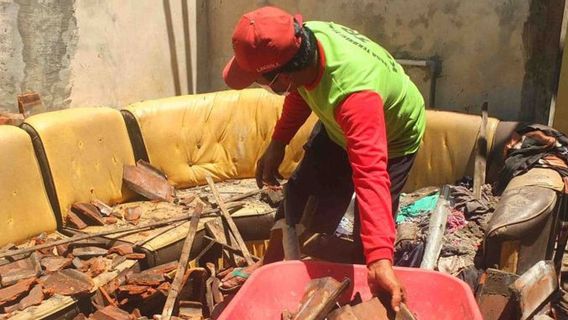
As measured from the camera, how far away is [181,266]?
3686 mm

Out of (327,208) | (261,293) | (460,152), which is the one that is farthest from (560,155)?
(261,293)

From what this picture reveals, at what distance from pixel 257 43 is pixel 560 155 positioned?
2971 mm

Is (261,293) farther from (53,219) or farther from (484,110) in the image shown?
(484,110)

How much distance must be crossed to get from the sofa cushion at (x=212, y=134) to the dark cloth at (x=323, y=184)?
2363mm

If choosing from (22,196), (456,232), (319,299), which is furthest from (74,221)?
(319,299)

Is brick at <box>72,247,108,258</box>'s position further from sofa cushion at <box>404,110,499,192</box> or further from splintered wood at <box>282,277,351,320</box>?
sofa cushion at <box>404,110,499,192</box>

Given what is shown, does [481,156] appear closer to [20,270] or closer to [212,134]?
[212,134]

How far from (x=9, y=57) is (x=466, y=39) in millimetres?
3650

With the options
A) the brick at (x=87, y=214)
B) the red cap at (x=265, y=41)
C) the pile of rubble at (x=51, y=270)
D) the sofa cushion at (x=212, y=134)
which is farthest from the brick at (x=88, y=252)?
the red cap at (x=265, y=41)

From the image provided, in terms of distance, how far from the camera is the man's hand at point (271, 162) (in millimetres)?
2855

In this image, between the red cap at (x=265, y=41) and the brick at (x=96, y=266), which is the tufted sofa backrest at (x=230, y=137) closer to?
the brick at (x=96, y=266)

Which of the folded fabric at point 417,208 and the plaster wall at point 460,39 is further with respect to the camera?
the plaster wall at point 460,39

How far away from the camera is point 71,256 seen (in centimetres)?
389

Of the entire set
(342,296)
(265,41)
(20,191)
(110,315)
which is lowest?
(110,315)
